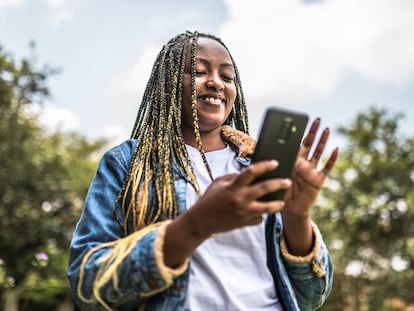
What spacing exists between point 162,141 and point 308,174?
492 millimetres

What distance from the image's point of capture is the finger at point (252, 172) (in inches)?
42.7

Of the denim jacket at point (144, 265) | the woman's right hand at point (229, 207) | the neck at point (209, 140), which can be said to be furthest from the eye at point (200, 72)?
the woman's right hand at point (229, 207)

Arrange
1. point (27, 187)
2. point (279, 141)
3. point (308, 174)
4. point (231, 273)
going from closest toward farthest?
point (279, 141)
point (308, 174)
point (231, 273)
point (27, 187)

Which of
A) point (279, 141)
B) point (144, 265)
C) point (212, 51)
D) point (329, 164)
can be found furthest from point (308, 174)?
point (212, 51)

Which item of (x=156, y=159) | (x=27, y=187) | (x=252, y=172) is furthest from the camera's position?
(x=27, y=187)

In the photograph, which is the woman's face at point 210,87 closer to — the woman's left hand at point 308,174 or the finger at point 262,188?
the woman's left hand at point 308,174

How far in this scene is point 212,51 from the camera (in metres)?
1.74

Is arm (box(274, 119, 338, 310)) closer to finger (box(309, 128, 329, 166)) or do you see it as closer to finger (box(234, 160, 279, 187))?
finger (box(309, 128, 329, 166))

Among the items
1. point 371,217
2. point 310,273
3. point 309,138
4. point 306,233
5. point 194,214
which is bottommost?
point 371,217

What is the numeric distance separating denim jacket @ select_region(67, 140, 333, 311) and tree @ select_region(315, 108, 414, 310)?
13.3 m

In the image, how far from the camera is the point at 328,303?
1677 cm

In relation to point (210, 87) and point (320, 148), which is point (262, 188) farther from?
point (210, 87)

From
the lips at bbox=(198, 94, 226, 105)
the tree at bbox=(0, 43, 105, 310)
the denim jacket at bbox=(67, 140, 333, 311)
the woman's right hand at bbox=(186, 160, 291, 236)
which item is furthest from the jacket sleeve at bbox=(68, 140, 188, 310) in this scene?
the tree at bbox=(0, 43, 105, 310)

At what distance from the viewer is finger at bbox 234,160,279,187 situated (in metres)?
1.08
